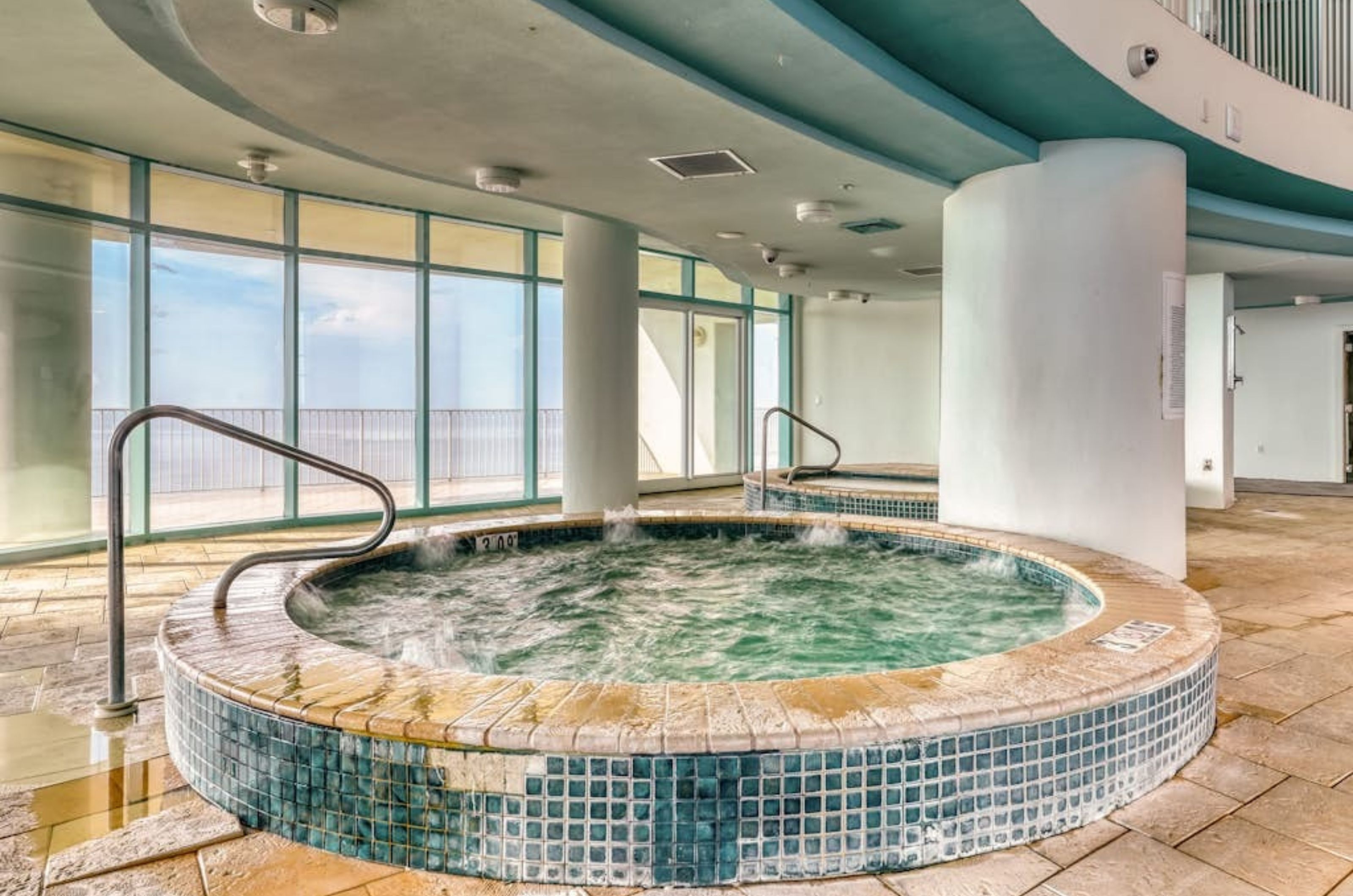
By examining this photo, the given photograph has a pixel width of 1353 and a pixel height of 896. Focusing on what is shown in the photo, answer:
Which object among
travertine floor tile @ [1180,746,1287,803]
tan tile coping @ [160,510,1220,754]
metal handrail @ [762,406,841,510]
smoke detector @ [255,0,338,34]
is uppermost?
smoke detector @ [255,0,338,34]

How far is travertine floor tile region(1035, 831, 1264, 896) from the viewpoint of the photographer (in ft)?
5.63

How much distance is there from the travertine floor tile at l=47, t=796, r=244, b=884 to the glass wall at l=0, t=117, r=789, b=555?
4.84 metres

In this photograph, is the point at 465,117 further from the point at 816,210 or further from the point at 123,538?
the point at 816,210

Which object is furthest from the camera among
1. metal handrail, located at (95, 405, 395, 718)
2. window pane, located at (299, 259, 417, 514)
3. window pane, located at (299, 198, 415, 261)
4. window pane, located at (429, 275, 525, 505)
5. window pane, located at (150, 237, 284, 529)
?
window pane, located at (429, 275, 525, 505)

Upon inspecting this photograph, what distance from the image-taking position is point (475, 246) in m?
8.27

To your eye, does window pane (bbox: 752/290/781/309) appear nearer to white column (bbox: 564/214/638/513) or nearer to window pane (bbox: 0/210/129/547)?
white column (bbox: 564/214/638/513)

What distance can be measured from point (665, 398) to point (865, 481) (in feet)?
10.00

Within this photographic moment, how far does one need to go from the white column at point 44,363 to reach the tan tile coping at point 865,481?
5156 millimetres

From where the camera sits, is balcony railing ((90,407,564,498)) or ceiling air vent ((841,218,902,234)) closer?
ceiling air vent ((841,218,902,234))

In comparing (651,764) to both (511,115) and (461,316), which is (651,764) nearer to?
(511,115)

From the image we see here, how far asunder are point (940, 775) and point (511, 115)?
3203 mm

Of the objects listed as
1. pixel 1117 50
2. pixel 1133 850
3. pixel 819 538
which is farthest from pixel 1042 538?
pixel 1133 850

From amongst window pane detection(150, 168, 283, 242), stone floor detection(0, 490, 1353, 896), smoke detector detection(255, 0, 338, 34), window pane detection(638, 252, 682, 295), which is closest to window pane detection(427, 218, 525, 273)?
window pane detection(150, 168, 283, 242)

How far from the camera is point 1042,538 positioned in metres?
4.49
